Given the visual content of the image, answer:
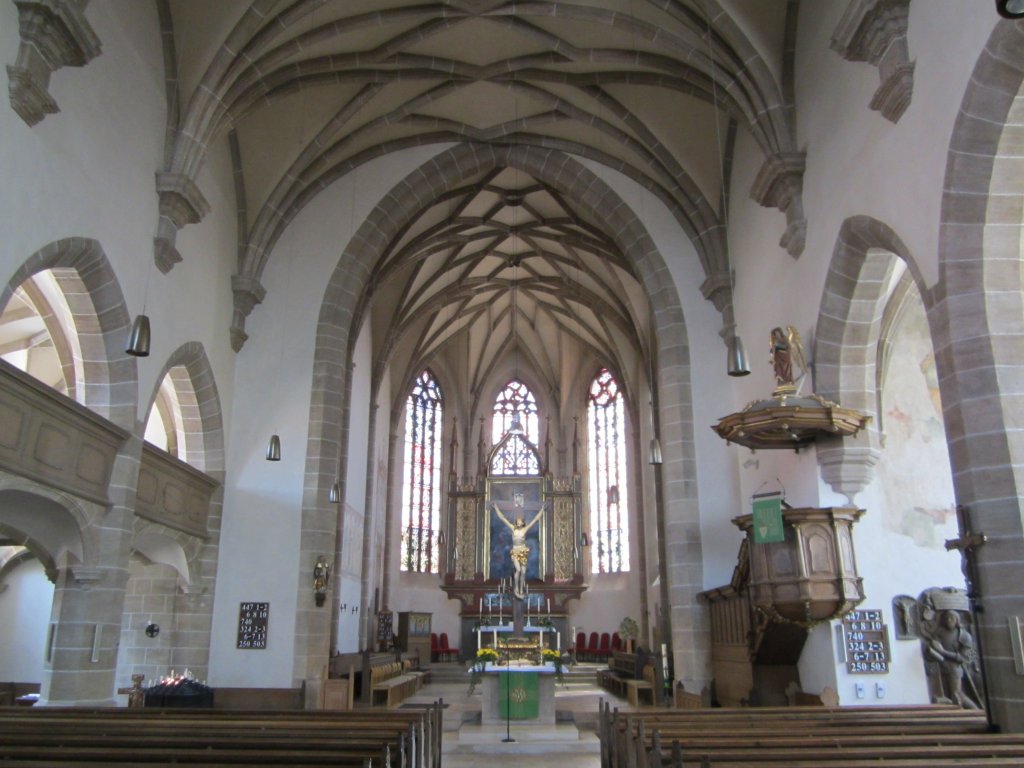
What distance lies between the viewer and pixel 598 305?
76.4 ft

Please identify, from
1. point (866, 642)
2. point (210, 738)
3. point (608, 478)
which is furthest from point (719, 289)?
point (608, 478)

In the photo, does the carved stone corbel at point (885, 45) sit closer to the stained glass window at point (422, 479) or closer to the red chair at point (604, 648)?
the stained glass window at point (422, 479)

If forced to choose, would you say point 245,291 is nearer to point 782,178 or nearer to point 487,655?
point 487,655

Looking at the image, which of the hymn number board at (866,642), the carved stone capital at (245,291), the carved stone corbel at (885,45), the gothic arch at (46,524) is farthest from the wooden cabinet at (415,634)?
the carved stone corbel at (885,45)

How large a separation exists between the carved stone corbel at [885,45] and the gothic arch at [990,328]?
1180mm

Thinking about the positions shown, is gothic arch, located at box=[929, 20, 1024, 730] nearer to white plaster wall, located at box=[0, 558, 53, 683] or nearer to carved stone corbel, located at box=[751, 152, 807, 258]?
carved stone corbel, located at box=[751, 152, 807, 258]

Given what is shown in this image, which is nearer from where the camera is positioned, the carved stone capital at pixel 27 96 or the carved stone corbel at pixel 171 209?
the carved stone capital at pixel 27 96

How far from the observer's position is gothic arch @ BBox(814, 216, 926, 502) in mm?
10562

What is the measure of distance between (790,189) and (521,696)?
8.88 meters

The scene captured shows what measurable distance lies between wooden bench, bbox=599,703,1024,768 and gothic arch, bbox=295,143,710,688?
6.23 metres

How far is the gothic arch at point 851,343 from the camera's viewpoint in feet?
34.7

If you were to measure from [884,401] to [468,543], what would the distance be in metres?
18.1

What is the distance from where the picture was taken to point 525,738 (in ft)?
40.7

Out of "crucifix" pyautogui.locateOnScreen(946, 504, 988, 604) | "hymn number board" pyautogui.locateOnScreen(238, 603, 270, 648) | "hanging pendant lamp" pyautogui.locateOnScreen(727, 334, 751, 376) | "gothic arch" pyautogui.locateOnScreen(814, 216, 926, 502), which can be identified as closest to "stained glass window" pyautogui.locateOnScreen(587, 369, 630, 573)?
"hymn number board" pyautogui.locateOnScreen(238, 603, 270, 648)
